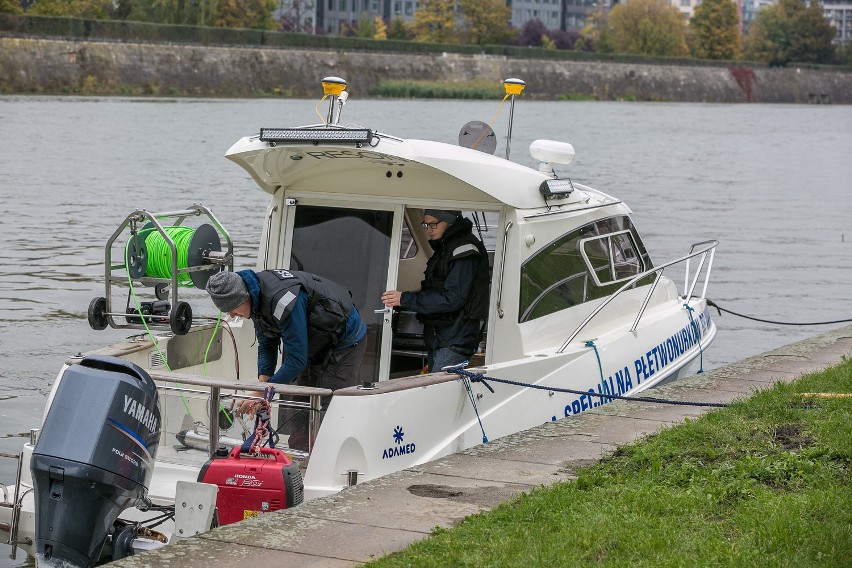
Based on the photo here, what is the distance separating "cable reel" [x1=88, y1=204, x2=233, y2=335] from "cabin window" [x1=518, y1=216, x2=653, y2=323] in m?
2.12

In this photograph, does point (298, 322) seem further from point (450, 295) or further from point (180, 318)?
point (450, 295)

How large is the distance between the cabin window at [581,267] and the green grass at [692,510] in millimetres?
1597

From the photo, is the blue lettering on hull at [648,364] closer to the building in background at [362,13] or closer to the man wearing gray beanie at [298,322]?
the man wearing gray beanie at [298,322]

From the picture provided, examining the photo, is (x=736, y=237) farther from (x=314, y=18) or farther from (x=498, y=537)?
(x=314, y=18)

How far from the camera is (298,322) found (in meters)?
7.58

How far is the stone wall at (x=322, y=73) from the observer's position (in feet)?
253

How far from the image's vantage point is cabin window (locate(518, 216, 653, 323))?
9.09 meters

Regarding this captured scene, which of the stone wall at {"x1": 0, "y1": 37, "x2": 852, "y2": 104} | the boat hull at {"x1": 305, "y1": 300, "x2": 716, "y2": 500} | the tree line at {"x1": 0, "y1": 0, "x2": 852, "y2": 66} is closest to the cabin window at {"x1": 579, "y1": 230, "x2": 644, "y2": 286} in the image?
the boat hull at {"x1": 305, "y1": 300, "x2": 716, "y2": 500}

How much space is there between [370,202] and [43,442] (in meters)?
3.47

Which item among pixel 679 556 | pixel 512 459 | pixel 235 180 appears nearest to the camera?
pixel 679 556

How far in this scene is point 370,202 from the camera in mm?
8938

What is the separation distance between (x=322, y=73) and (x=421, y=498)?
9152 cm

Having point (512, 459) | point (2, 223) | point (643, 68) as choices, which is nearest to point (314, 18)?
point (643, 68)

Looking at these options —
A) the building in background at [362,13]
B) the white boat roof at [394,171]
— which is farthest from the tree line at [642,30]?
the white boat roof at [394,171]
